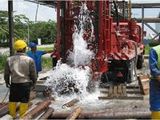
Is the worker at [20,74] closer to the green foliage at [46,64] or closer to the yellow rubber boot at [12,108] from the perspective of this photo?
the yellow rubber boot at [12,108]

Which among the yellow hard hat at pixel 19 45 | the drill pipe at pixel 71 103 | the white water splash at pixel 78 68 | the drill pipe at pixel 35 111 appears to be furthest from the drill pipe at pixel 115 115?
the white water splash at pixel 78 68

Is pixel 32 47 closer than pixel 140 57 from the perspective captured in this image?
Yes

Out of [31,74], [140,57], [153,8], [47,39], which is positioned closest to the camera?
[31,74]

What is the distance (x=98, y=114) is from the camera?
31.8ft

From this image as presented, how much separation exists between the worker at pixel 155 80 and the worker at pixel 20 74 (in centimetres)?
324

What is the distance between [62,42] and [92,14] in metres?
1.15

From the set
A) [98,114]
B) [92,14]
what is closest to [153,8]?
[92,14]

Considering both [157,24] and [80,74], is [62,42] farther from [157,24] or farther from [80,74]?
[157,24]

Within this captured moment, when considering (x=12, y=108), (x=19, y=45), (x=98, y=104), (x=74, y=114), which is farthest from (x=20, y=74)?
(x=98, y=104)

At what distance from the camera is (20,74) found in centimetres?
944

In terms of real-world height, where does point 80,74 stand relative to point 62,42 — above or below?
below

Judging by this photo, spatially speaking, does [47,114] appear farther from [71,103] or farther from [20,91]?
[71,103]

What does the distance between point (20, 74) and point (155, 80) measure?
11.3ft

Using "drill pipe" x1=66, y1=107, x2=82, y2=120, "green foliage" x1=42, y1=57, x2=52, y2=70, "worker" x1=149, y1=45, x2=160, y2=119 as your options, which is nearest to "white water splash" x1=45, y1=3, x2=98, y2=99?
"drill pipe" x1=66, y1=107, x2=82, y2=120
